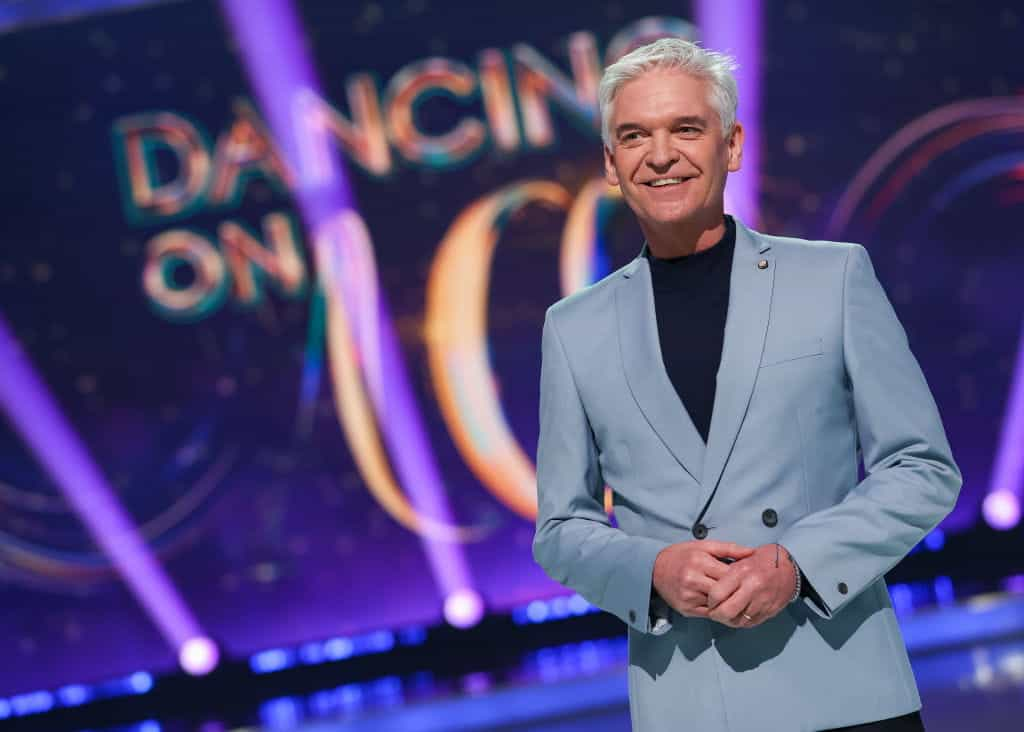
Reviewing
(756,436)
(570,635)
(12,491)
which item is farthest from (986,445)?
(756,436)

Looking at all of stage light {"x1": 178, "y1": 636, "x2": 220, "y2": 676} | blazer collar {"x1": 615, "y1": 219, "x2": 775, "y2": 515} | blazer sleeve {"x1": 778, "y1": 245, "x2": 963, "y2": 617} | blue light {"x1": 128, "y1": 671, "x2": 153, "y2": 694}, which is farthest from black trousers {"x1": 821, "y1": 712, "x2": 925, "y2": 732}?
blue light {"x1": 128, "y1": 671, "x2": 153, "y2": 694}

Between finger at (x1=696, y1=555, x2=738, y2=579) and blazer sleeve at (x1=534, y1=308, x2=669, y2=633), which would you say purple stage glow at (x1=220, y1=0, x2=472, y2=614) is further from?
finger at (x1=696, y1=555, x2=738, y2=579)

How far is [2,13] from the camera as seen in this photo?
18.9 feet

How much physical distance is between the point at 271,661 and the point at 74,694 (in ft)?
2.79

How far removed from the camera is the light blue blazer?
1.22 m

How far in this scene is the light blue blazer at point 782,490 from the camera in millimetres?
1222

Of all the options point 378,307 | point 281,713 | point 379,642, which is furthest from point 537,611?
point 378,307

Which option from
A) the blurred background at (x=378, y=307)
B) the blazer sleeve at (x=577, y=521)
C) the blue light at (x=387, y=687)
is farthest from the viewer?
the blurred background at (x=378, y=307)

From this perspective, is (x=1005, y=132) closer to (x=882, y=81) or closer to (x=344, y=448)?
(x=882, y=81)

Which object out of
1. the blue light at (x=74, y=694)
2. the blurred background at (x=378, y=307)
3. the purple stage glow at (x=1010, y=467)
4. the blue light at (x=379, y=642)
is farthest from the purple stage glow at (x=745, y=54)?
the blue light at (x=74, y=694)

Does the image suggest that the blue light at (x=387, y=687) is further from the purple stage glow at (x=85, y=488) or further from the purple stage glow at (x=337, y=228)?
the purple stage glow at (x=85, y=488)

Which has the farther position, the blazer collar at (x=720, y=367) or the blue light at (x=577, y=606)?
the blue light at (x=577, y=606)

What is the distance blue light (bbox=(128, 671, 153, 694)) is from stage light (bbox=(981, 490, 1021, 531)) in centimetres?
351

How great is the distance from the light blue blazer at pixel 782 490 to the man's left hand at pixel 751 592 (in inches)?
1.5
